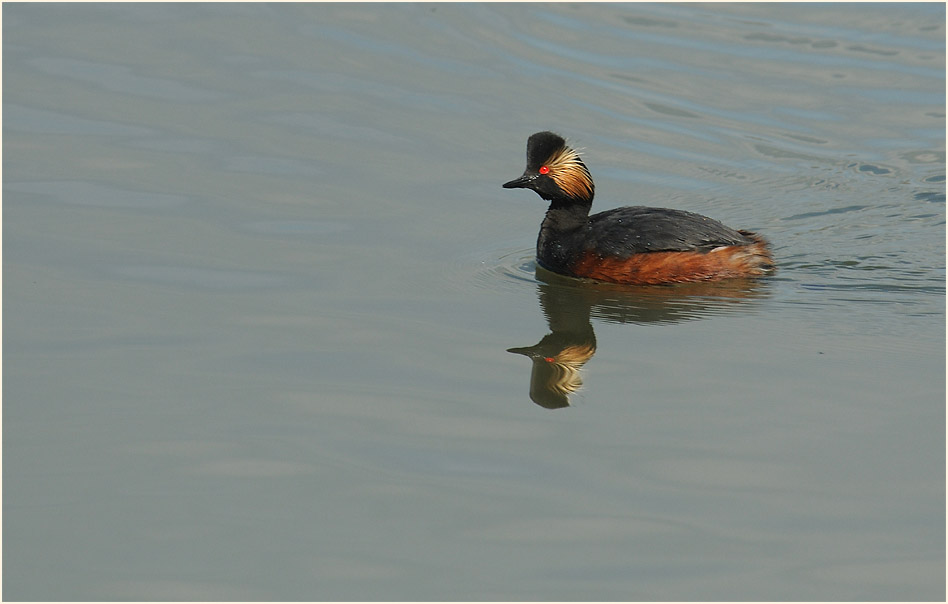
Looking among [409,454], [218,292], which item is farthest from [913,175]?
[409,454]

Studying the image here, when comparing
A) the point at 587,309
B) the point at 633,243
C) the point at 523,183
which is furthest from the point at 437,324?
the point at 523,183

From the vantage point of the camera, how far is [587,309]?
9500 mm

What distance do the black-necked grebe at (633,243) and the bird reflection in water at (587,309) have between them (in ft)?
0.32

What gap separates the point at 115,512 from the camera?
6047 mm

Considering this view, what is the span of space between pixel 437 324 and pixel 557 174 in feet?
7.52

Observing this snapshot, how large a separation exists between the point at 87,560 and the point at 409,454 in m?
1.73

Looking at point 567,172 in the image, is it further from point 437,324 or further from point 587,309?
point 437,324

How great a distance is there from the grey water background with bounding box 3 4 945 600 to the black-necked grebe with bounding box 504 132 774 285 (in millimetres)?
237

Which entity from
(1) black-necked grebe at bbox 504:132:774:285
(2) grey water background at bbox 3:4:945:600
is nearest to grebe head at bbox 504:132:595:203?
(1) black-necked grebe at bbox 504:132:774:285

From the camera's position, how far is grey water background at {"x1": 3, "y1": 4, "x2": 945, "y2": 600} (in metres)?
5.80

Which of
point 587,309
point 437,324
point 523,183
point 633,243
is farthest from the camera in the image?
point 523,183

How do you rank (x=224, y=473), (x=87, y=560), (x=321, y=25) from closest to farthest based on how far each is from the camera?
(x=87, y=560), (x=224, y=473), (x=321, y=25)

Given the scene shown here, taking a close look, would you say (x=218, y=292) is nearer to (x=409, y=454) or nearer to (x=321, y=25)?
(x=409, y=454)

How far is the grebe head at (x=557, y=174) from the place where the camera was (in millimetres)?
10539
